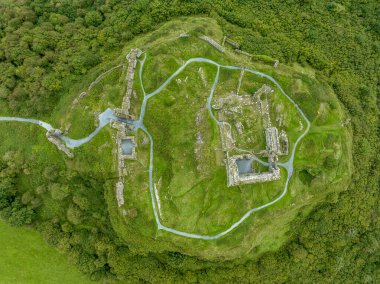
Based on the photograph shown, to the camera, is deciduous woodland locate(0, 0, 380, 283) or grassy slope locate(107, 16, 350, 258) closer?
grassy slope locate(107, 16, 350, 258)

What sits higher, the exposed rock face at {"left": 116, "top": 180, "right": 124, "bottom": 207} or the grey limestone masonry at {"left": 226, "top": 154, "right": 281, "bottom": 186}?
the grey limestone masonry at {"left": 226, "top": 154, "right": 281, "bottom": 186}

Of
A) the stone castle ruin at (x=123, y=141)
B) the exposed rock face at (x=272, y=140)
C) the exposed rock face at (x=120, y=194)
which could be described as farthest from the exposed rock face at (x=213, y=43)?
the exposed rock face at (x=120, y=194)

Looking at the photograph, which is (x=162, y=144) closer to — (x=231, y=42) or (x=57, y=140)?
(x=57, y=140)

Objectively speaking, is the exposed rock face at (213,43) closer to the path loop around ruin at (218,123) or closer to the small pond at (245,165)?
the path loop around ruin at (218,123)

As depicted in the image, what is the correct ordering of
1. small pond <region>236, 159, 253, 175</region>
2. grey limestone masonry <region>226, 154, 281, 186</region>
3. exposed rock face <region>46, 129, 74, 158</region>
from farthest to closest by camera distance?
small pond <region>236, 159, 253, 175</region>, exposed rock face <region>46, 129, 74, 158</region>, grey limestone masonry <region>226, 154, 281, 186</region>

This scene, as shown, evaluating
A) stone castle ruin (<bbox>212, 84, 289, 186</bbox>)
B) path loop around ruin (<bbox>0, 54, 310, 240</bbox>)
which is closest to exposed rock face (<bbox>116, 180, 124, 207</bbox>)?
path loop around ruin (<bbox>0, 54, 310, 240</bbox>)

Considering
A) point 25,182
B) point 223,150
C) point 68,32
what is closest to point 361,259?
point 223,150

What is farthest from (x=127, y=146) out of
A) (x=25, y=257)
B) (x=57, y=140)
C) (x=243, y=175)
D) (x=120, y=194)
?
(x=25, y=257)

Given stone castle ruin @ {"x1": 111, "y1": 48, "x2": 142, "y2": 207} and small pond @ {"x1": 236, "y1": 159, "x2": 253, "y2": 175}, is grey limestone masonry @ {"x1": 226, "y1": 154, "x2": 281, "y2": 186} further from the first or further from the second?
stone castle ruin @ {"x1": 111, "y1": 48, "x2": 142, "y2": 207}
